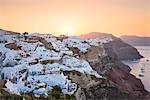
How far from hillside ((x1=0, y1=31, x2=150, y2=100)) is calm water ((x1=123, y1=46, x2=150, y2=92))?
1.9 inches

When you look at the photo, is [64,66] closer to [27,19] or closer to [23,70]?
[23,70]

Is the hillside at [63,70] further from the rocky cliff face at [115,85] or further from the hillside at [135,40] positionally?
the hillside at [135,40]

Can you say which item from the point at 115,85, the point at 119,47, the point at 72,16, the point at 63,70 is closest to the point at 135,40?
the point at 119,47

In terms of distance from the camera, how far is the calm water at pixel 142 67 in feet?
13.1

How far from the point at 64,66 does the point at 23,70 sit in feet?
1.20

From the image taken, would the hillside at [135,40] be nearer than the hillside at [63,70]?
No

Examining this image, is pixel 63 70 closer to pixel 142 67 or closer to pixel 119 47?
pixel 119 47

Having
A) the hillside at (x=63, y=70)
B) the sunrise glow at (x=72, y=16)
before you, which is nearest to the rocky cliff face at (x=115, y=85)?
the hillside at (x=63, y=70)

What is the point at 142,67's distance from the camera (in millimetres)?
4027

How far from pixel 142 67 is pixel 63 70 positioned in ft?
2.41

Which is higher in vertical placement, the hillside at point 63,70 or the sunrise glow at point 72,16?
the sunrise glow at point 72,16

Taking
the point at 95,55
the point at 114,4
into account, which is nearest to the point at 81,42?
the point at 95,55

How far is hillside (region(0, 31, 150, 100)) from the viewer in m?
3.73

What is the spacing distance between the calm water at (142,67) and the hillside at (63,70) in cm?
5
